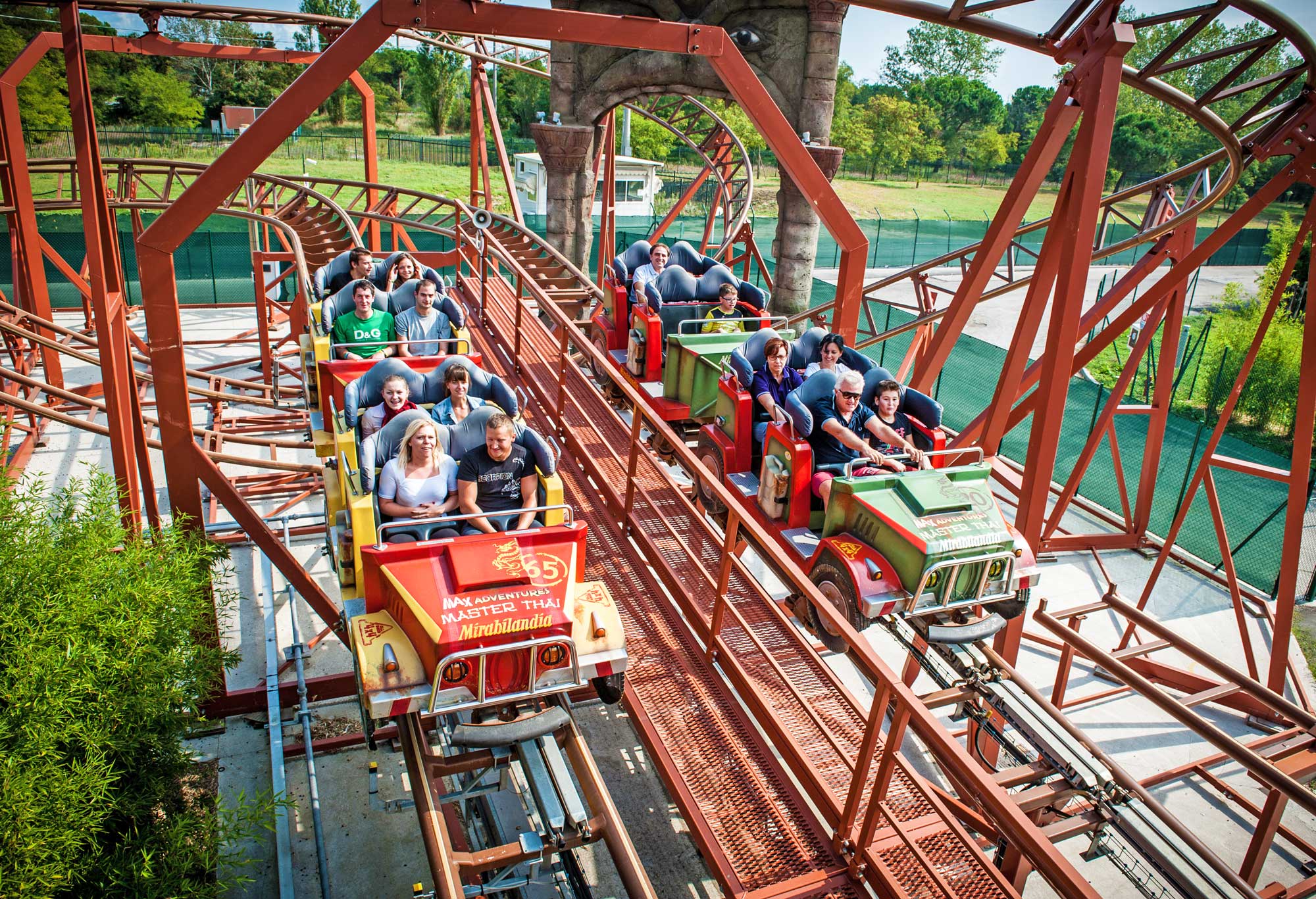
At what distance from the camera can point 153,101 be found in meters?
41.3

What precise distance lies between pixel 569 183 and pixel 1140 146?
4972 centimetres

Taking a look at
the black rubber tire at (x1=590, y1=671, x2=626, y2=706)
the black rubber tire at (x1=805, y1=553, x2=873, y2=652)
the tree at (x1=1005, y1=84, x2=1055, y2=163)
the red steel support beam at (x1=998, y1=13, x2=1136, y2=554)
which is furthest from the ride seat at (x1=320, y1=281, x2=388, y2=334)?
the tree at (x1=1005, y1=84, x2=1055, y2=163)

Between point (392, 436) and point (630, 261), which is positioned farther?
point (630, 261)

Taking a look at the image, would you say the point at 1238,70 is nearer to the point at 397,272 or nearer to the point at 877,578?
the point at 877,578

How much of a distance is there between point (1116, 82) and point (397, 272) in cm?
651

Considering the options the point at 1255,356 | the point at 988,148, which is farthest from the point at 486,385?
the point at 988,148

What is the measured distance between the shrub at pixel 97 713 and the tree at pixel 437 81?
162 feet

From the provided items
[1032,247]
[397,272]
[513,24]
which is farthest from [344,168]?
[513,24]

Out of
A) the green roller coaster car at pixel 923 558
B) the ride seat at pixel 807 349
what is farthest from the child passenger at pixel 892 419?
the ride seat at pixel 807 349

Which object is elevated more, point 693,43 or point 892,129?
point 892,129

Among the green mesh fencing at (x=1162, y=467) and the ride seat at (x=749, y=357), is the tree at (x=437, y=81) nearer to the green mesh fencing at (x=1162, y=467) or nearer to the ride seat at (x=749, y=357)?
the green mesh fencing at (x=1162, y=467)

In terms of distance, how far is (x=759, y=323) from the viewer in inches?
363

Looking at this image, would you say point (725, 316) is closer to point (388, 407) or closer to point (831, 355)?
point (831, 355)

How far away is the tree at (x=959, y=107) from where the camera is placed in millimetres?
63875
